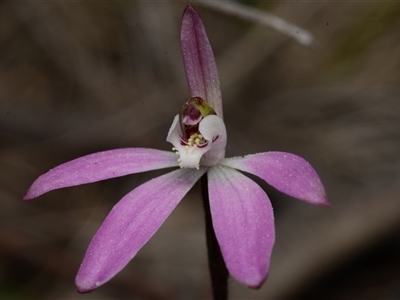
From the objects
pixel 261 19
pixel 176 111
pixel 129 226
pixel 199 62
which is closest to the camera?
pixel 129 226

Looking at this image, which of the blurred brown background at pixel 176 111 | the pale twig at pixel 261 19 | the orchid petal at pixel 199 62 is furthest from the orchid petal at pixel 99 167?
the blurred brown background at pixel 176 111

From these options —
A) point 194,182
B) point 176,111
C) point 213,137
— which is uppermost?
point 176,111

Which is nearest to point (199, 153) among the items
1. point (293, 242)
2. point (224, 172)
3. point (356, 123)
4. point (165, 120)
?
point (224, 172)

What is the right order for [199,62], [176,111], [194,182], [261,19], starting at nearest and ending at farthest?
[194,182]
[199,62]
[261,19]
[176,111]

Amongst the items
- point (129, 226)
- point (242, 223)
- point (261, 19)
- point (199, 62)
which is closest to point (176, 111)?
point (261, 19)

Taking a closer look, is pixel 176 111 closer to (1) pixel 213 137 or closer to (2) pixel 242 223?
(1) pixel 213 137

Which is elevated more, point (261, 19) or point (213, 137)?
point (261, 19)

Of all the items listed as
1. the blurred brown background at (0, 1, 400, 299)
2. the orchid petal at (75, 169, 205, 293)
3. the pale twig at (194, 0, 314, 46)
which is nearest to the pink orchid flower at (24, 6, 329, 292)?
the orchid petal at (75, 169, 205, 293)
